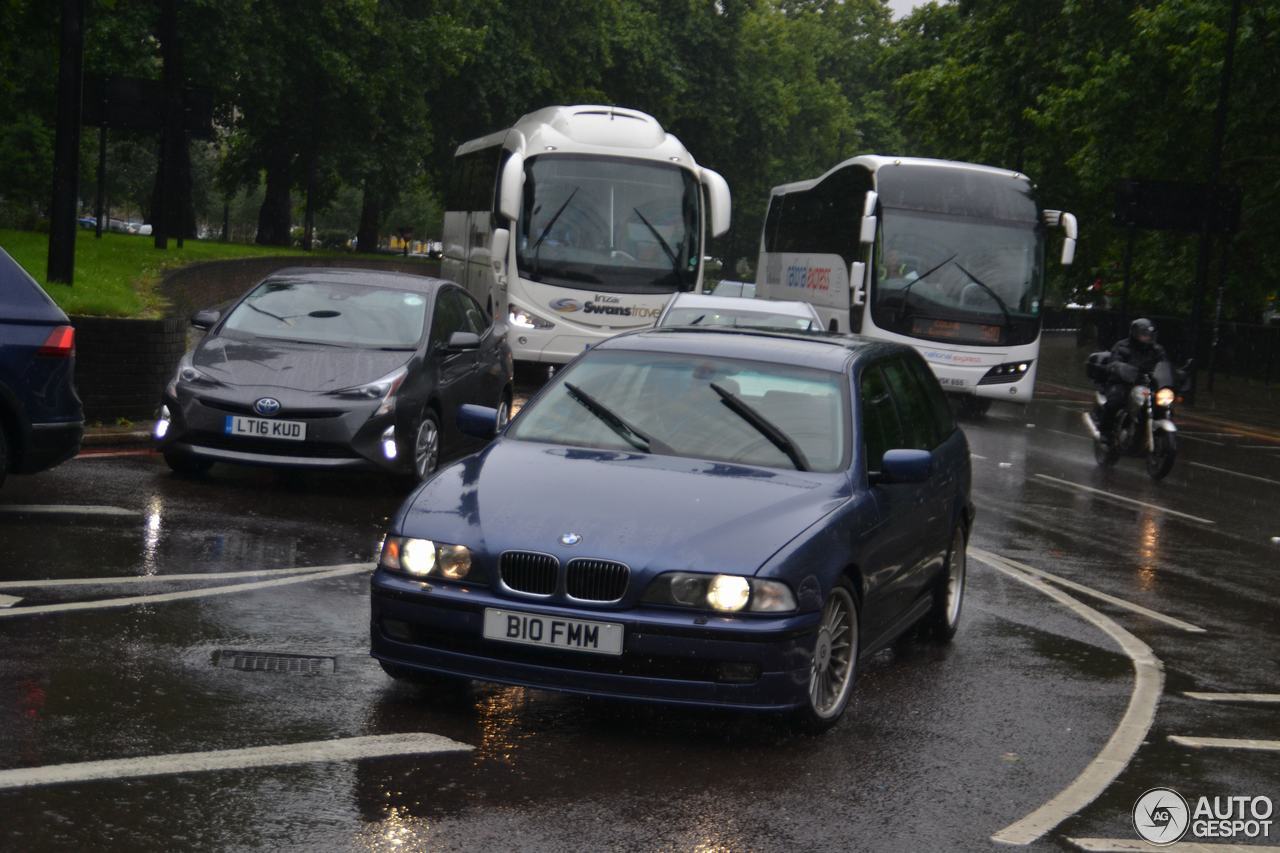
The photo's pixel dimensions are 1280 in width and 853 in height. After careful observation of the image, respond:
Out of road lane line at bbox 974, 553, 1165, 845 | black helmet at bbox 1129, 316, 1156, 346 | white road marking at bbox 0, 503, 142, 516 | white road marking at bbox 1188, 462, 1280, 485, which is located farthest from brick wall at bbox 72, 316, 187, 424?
white road marking at bbox 1188, 462, 1280, 485

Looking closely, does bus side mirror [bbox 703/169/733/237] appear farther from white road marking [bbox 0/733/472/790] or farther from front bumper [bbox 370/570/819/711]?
white road marking [bbox 0/733/472/790]

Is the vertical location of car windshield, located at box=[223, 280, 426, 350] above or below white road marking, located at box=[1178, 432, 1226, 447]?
above

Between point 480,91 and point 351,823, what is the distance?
5608cm

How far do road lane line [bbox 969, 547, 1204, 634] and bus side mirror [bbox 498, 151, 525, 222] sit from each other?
543 inches

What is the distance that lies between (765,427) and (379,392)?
5.33 meters

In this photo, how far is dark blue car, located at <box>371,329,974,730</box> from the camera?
621 centimetres

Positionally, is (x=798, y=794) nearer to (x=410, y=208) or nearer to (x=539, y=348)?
(x=539, y=348)

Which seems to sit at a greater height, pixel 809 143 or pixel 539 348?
pixel 809 143

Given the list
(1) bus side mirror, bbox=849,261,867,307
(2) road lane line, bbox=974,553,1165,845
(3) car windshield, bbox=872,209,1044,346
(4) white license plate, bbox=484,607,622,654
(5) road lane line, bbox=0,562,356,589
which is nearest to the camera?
(2) road lane line, bbox=974,553,1165,845

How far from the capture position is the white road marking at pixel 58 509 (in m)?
10.6

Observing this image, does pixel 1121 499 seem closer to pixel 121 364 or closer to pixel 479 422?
pixel 121 364

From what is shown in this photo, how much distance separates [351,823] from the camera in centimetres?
517

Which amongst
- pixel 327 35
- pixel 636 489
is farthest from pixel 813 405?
pixel 327 35

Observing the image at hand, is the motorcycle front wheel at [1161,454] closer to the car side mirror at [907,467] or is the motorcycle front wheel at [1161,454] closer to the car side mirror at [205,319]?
the car side mirror at [205,319]
